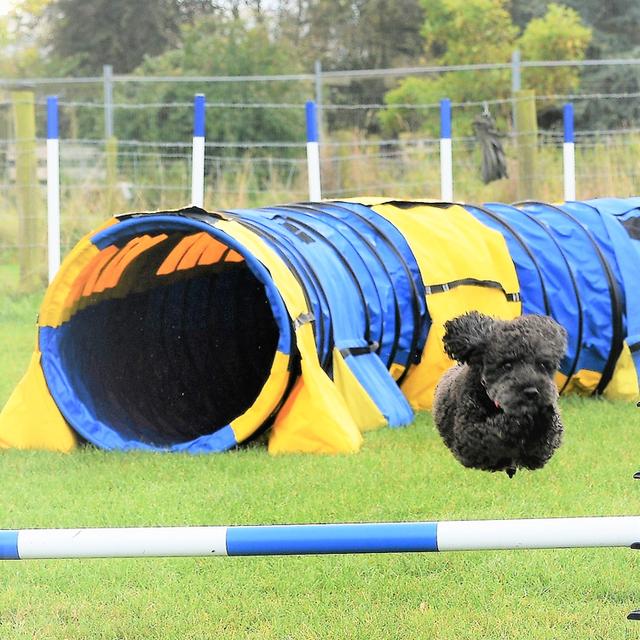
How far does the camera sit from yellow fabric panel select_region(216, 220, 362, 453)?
5.37 m

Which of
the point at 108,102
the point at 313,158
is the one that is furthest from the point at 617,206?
the point at 108,102

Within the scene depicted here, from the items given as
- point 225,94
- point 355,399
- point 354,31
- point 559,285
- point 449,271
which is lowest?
point 355,399

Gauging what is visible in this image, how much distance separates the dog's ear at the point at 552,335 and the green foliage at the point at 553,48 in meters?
16.6

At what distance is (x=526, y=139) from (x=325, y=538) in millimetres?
9807

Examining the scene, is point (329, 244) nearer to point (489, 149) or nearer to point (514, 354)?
point (514, 354)

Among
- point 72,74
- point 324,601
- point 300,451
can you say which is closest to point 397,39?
point 72,74

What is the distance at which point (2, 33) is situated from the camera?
25.6 meters

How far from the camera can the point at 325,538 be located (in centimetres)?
264

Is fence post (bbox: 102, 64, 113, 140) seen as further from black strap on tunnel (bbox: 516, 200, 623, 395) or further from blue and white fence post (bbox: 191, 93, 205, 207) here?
black strap on tunnel (bbox: 516, 200, 623, 395)

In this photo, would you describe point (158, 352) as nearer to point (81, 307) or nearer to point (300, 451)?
point (81, 307)

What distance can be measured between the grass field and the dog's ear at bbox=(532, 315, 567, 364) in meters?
0.63

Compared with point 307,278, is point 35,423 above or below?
below

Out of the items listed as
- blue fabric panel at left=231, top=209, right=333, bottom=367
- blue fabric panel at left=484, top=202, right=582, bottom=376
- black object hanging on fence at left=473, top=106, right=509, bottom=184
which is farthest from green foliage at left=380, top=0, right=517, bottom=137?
blue fabric panel at left=231, top=209, right=333, bottom=367

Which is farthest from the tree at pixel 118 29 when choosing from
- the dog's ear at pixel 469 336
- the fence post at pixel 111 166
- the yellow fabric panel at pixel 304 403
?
the dog's ear at pixel 469 336
